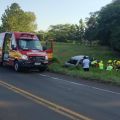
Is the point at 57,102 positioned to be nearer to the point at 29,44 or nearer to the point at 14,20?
the point at 29,44

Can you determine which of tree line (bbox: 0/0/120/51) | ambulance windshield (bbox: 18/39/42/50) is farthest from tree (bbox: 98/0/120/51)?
ambulance windshield (bbox: 18/39/42/50)

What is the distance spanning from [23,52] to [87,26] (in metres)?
74.7

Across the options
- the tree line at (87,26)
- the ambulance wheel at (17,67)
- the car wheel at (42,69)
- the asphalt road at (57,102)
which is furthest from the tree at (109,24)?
the asphalt road at (57,102)

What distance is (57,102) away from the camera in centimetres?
1330

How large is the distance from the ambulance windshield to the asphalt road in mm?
8360

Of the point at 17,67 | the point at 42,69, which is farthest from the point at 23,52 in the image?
the point at 42,69

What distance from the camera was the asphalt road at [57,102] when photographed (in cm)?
1105

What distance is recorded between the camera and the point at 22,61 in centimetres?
2609

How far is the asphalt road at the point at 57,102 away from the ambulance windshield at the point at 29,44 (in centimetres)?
836

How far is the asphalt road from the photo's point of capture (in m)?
11.0

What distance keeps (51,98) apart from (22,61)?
12096 mm

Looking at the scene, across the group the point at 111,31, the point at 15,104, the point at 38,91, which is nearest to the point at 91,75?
the point at 38,91

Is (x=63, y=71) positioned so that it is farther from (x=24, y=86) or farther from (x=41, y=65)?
(x=24, y=86)

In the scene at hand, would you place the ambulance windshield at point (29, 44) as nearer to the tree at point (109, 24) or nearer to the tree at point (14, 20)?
the tree at point (109, 24)
